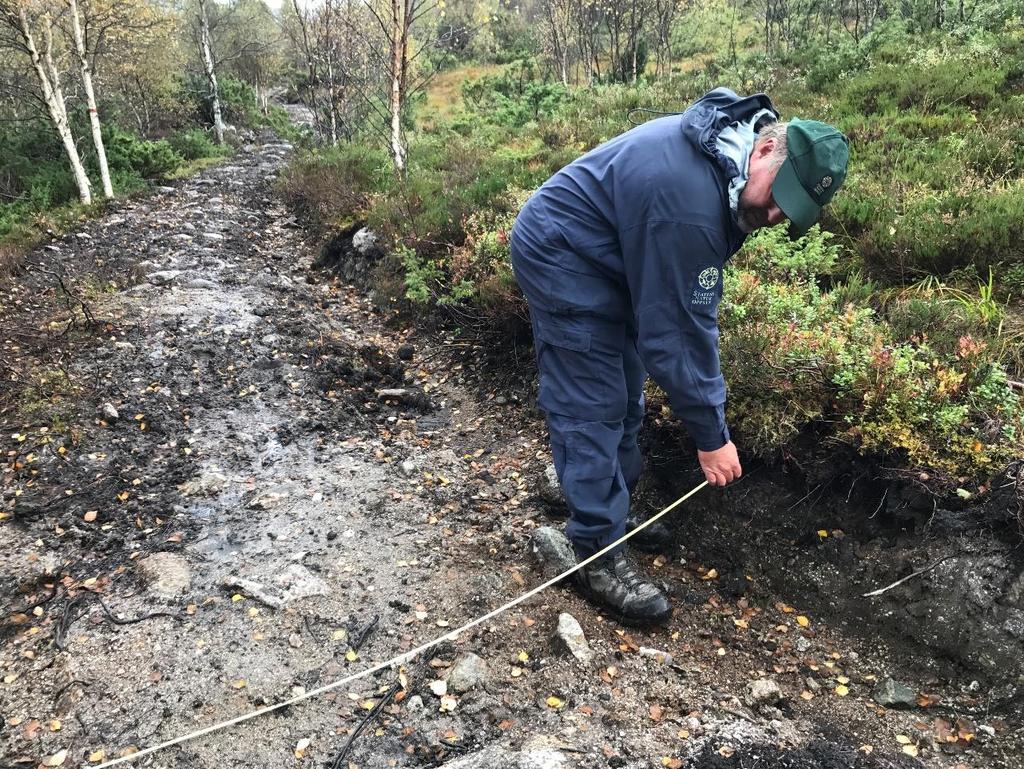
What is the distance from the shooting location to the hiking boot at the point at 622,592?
3119 millimetres

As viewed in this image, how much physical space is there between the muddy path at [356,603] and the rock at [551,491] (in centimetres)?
8

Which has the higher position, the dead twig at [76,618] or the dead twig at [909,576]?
the dead twig at [76,618]

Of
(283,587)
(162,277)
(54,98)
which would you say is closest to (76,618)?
(283,587)

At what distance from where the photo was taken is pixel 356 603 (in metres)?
3.33

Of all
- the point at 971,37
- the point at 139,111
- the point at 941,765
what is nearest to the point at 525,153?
the point at 971,37

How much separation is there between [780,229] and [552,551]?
3.50 m

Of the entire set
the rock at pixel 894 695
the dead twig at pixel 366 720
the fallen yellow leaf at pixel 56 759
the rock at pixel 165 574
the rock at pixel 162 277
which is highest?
the rock at pixel 162 277

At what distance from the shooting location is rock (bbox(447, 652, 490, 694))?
279cm

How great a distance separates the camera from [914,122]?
25.5ft

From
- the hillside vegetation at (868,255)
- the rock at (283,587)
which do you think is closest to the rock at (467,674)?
the rock at (283,587)

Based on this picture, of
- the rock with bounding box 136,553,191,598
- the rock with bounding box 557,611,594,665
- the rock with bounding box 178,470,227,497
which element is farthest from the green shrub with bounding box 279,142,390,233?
the rock with bounding box 557,611,594,665

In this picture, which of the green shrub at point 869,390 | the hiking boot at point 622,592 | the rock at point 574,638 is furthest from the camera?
the hiking boot at point 622,592

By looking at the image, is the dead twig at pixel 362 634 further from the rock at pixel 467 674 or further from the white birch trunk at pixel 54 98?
the white birch trunk at pixel 54 98

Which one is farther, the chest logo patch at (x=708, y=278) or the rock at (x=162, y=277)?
the rock at (x=162, y=277)
